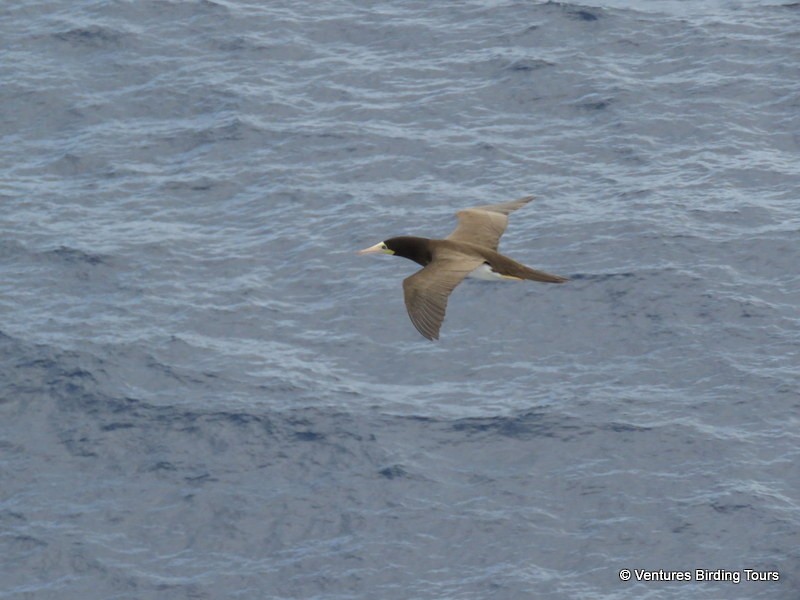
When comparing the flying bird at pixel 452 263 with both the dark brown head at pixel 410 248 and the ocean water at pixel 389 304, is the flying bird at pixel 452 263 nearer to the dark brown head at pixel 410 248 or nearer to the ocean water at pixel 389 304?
the dark brown head at pixel 410 248

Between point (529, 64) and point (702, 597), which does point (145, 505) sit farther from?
point (529, 64)

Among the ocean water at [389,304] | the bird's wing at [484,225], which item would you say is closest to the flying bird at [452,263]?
the bird's wing at [484,225]

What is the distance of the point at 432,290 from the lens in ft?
87.1

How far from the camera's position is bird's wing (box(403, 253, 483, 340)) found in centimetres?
2591

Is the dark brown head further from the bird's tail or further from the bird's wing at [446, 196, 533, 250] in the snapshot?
the bird's tail

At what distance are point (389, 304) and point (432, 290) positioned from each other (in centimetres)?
1204

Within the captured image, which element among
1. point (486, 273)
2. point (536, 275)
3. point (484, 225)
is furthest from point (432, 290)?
point (484, 225)

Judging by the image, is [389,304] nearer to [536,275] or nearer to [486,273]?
[486,273]

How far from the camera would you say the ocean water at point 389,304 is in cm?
3262

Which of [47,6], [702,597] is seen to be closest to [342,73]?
[47,6]

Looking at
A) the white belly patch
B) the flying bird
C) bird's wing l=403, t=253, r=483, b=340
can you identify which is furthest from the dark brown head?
bird's wing l=403, t=253, r=483, b=340

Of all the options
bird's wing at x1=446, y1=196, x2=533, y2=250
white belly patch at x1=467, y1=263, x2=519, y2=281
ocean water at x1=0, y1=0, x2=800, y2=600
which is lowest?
ocean water at x1=0, y1=0, x2=800, y2=600

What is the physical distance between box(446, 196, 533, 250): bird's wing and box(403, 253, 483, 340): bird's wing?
178 centimetres

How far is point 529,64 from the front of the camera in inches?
1842
